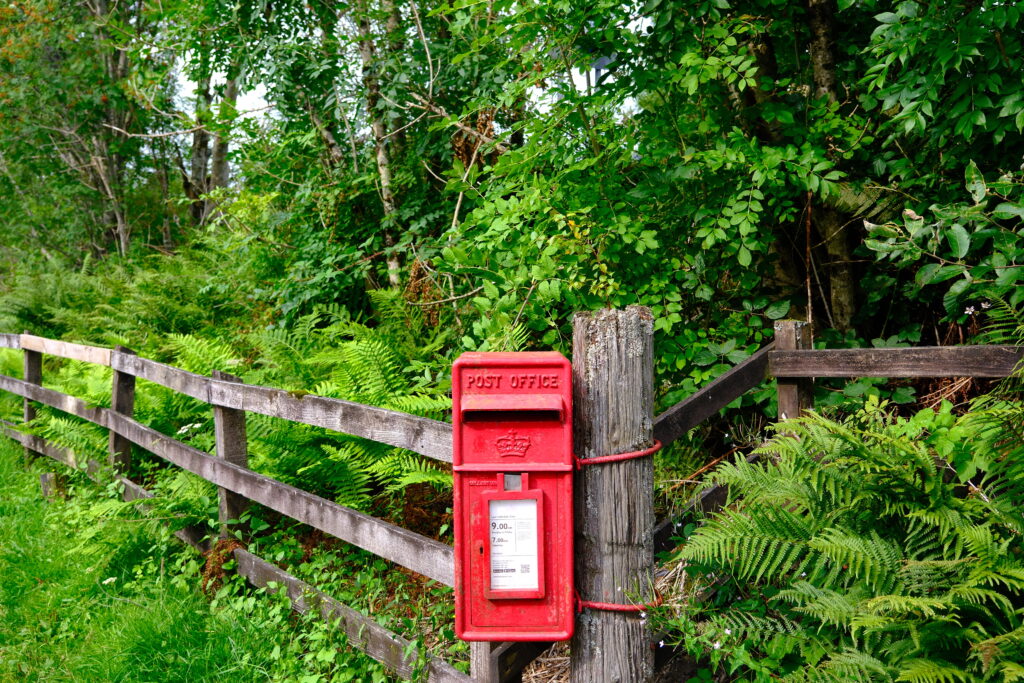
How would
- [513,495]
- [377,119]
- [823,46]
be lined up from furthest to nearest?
[377,119] → [823,46] → [513,495]

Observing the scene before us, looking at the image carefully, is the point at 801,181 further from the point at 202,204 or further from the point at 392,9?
the point at 202,204

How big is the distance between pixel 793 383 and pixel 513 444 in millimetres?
2213

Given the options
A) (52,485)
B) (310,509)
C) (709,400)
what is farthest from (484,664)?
(52,485)

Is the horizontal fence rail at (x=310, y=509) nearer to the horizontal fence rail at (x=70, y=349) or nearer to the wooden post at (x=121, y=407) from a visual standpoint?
the wooden post at (x=121, y=407)

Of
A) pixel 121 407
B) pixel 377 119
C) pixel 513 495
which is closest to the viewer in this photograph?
pixel 513 495

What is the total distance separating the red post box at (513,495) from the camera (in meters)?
2.07

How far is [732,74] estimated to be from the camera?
3850mm

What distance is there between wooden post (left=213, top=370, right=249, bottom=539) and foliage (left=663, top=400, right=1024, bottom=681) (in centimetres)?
266

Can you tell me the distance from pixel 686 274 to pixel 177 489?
347cm

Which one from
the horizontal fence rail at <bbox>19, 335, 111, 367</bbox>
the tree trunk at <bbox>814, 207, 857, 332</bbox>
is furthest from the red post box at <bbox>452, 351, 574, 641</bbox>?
the horizontal fence rail at <bbox>19, 335, 111, 367</bbox>

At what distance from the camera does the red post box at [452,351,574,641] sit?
6.79 feet

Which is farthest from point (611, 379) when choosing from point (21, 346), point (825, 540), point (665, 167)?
point (21, 346)

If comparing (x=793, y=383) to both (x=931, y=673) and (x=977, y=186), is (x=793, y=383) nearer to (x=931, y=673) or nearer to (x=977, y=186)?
(x=977, y=186)

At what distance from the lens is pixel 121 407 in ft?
17.2
